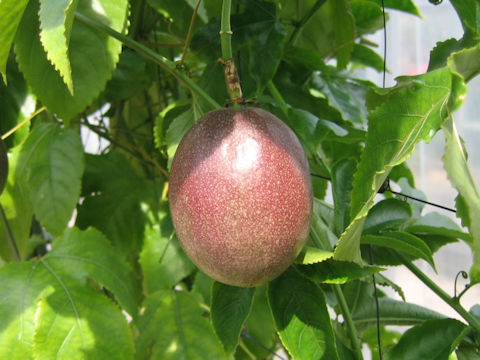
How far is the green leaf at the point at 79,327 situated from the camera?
52 centimetres

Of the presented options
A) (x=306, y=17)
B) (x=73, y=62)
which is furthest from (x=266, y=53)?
(x=73, y=62)

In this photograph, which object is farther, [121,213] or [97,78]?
[121,213]

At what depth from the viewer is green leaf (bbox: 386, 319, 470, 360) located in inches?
20.8

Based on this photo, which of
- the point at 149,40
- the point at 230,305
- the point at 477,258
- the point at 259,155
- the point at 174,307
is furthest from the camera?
the point at 149,40

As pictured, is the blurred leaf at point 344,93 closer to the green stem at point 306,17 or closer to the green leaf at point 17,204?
the green stem at point 306,17

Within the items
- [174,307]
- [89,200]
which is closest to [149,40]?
[89,200]

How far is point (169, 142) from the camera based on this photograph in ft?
1.73

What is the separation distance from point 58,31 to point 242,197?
176 mm

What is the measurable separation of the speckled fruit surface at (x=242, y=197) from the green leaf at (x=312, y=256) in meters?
0.02

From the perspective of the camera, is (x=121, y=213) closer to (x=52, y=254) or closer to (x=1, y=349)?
(x=52, y=254)

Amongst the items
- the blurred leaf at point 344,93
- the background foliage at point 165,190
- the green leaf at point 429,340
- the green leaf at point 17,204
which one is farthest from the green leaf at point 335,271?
the green leaf at point 17,204

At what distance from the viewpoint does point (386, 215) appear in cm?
56

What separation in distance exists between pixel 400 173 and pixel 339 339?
0.28 meters

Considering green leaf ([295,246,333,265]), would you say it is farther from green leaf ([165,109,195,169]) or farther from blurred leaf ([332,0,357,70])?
blurred leaf ([332,0,357,70])
